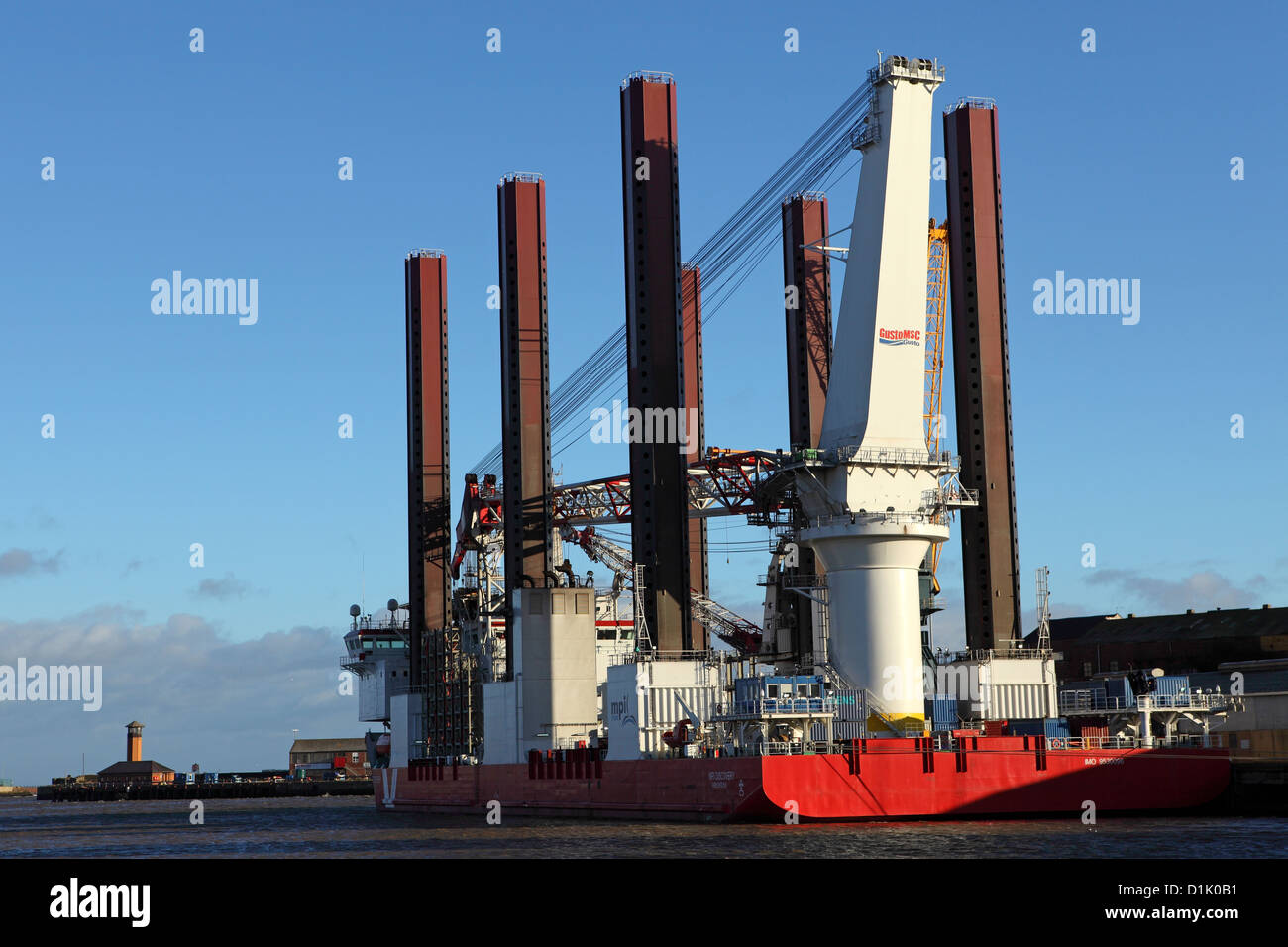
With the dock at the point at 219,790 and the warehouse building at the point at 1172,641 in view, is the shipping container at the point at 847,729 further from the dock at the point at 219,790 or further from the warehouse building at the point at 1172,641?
the dock at the point at 219,790

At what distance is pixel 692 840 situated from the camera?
45.6 metres

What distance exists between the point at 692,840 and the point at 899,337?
21.8 meters

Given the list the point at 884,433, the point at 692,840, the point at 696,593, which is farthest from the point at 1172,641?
the point at 692,840

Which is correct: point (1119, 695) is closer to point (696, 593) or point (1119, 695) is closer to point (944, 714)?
point (944, 714)

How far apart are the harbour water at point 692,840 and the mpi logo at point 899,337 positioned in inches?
711

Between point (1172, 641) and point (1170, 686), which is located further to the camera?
point (1172, 641)

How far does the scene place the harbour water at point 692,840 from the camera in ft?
129

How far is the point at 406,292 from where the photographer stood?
91938 mm

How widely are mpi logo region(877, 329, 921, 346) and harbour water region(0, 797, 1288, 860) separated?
1805 centimetres

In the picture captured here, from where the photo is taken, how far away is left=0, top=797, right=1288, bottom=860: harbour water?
3947 centimetres

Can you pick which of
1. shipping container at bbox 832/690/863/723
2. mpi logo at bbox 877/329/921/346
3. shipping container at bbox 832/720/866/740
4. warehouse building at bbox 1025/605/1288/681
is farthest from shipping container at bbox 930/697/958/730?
warehouse building at bbox 1025/605/1288/681

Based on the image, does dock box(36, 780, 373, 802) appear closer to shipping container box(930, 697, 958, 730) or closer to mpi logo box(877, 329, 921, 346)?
shipping container box(930, 697, 958, 730)
